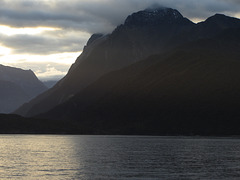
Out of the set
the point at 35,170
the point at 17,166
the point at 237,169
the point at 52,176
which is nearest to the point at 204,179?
the point at 237,169

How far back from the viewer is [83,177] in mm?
95312

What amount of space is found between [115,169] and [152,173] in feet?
42.6

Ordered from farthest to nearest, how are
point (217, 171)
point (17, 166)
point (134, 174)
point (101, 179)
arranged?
point (17, 166) → point (217, 171) → point (134, 174) → point (101, 179)

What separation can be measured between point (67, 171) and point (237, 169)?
46.6m

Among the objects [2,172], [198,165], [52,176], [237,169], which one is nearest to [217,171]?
[237,169]

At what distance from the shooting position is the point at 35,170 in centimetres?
10844

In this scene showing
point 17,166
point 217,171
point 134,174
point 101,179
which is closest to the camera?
point 101,179

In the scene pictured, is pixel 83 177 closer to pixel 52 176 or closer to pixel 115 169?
pixel 52 176

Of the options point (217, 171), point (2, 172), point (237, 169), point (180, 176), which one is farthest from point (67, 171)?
point (237, 169)

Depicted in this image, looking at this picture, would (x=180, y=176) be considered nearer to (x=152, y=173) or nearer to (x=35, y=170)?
(x=152, y=173)

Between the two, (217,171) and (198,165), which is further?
(198,165)

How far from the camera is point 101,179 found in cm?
9144

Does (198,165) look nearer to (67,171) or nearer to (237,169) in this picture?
(237,169)

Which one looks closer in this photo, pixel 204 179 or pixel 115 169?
pixel 204 179
